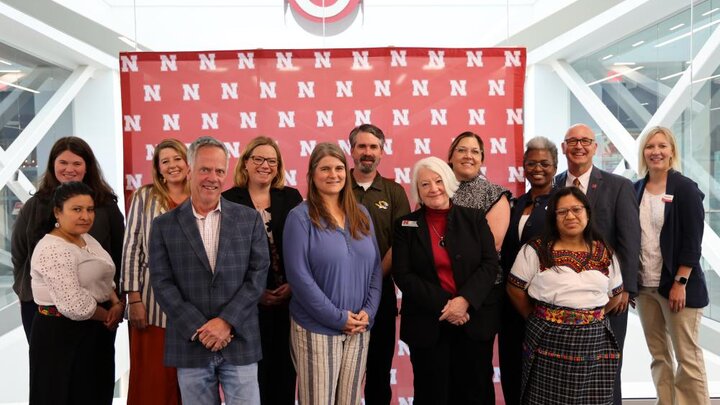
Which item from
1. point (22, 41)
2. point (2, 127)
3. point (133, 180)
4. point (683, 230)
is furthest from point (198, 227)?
point (2, 127)

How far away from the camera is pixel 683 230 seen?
3348mm

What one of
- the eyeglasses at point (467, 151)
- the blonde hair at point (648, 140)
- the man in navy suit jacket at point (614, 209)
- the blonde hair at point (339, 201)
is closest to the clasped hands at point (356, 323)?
the blonde hair at point (339, 201)

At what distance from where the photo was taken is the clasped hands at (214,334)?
8.03 ft

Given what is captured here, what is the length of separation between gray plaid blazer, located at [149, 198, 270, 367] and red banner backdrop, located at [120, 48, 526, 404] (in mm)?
1582

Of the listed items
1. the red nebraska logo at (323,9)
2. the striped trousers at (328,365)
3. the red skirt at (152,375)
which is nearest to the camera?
the striped trousers at (328,365)

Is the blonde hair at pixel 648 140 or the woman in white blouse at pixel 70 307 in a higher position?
the blonde hair at pixel 648 140

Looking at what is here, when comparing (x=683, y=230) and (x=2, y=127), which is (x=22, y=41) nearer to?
(x=2, y=127)

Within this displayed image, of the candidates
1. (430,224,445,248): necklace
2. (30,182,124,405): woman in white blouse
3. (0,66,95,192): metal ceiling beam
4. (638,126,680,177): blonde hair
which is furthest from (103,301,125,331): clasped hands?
Result: (0,66,95,192): metal ceiling beam

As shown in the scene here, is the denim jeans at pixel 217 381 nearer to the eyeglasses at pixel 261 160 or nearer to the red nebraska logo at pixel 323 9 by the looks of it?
the eyeglasses at pixel 261 160

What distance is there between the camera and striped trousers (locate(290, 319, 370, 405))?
8.80ft

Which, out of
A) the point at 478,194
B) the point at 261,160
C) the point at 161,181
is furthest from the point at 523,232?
the point at 161,181

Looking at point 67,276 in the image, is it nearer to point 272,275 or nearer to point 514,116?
point 272,275

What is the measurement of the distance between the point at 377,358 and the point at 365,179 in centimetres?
107

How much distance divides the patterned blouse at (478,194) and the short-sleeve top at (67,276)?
2.00m
